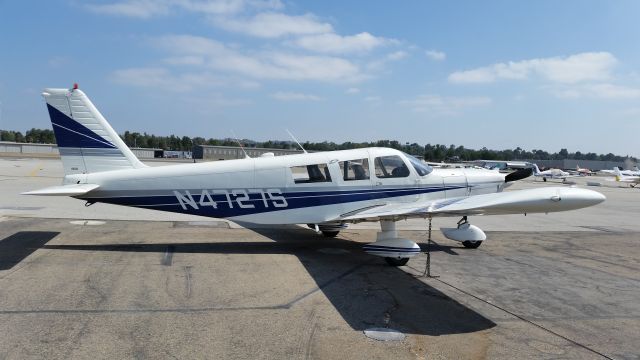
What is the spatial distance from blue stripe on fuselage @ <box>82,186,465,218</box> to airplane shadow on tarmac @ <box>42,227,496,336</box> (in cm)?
82

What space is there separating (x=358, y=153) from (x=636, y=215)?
52.0 ft

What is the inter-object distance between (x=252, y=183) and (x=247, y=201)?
37 cm

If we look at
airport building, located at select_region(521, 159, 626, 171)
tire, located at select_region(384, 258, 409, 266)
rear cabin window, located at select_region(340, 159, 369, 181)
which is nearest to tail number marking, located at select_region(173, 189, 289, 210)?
rear cabin window, located at select_region(340, 159, 369, 181)

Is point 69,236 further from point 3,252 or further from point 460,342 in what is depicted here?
point 460,342

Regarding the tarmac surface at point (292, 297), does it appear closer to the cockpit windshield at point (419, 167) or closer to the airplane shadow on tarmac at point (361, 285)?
the airplane shadow on tarmac at point (361, 285)

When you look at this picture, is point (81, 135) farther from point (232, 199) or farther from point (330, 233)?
point (330, 233)

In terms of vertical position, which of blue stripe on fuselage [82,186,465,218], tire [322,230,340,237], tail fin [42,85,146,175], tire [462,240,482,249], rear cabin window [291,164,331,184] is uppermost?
tail fin [42,85,146,175]

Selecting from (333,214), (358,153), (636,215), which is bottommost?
(636,215)

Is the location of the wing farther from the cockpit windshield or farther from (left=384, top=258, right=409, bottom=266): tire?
the cockpit windshield

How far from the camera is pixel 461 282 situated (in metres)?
7.58

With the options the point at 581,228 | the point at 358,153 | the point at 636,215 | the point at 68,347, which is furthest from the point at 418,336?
the point at 636,215

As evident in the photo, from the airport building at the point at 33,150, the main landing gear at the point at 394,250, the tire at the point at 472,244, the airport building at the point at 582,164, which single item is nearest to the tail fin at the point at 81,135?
the main landing gear at the point at 394,250

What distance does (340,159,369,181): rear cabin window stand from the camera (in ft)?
31.2

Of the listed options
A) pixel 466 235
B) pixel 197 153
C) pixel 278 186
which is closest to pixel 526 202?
pixel 466 235
